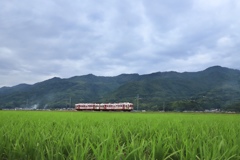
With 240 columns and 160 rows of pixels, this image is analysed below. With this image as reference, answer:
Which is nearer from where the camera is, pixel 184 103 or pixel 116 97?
pixel 184 103

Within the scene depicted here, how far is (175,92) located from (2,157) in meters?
197

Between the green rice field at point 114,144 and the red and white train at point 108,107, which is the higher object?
the red and white train at point 108,107

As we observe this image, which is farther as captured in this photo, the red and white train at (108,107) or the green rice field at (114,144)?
the red and white train at (108,107)

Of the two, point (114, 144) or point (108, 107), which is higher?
point (108, 107)

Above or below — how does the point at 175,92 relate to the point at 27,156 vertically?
above

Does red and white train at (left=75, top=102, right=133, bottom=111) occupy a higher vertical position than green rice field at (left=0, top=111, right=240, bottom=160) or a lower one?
higher

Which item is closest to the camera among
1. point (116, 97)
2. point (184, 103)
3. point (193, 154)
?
point (193, 154)

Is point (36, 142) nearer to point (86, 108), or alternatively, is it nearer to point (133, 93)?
point (86, 108)

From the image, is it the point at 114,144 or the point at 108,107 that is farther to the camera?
the point at 108,107

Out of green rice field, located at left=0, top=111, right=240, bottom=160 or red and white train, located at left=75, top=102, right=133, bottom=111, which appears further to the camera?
red and white train, located at left=75, top=102, right=133, bottom=111

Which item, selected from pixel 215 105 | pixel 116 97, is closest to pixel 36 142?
pixel 215 105

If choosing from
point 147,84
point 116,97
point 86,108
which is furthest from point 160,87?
point 86,108

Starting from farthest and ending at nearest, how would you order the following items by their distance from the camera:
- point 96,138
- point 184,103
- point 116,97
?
point 116,97 → point 184,103 → point 96,138

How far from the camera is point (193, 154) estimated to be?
210cm
